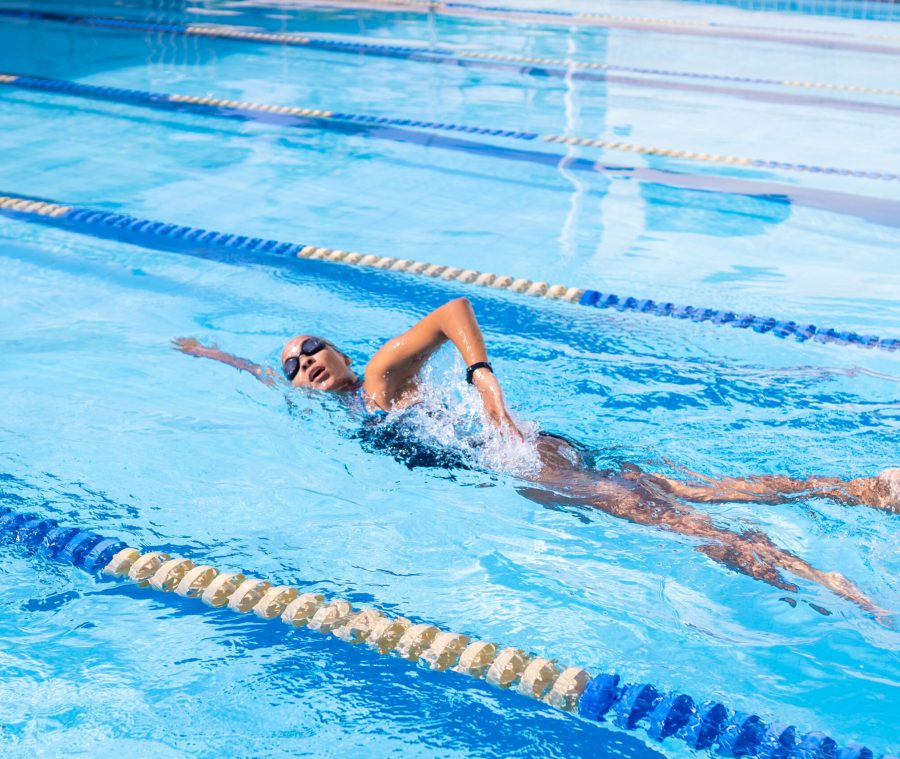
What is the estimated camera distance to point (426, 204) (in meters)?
6.13

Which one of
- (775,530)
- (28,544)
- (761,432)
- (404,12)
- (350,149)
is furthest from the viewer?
(404,12)

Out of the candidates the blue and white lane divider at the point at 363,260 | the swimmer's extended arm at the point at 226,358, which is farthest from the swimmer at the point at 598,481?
the blue and white lane divider at the point at 363,260

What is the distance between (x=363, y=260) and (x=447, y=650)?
298cm

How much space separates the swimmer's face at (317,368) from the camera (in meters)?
3.41

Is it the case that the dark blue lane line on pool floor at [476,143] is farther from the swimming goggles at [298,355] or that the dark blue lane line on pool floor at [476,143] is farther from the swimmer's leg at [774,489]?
the swimming goggles at [298,355]

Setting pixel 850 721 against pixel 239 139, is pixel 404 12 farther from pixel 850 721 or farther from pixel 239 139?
pixel 850 721

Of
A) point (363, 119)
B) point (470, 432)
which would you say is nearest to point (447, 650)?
point (470, 432)

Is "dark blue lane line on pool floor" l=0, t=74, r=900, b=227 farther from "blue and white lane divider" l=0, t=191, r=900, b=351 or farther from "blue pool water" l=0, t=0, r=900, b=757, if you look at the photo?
"blue and white lane divider" l=0, t=191, r=900, b=351

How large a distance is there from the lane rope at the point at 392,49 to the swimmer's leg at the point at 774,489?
7737mm

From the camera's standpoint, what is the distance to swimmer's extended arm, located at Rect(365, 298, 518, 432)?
2.94 meters

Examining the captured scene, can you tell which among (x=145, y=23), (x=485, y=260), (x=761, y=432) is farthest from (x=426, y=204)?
(x=145, y=23)

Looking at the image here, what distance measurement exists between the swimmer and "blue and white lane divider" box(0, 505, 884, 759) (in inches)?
21.0

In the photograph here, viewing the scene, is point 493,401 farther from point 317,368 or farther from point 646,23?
point 646,23

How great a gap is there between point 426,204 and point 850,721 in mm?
4241
